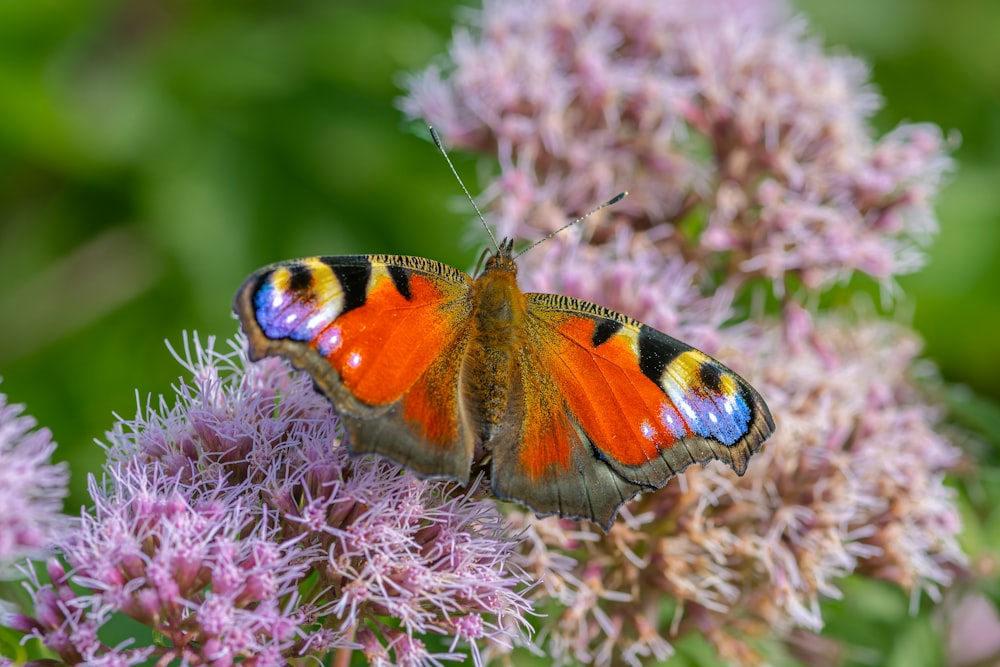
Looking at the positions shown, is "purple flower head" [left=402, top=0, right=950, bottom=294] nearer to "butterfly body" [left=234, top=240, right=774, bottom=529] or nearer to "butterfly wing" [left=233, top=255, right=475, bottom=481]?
"butterfly body" [left=234, top=240, right=774, bottom=529]

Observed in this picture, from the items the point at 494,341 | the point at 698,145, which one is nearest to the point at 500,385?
the point at 494,341

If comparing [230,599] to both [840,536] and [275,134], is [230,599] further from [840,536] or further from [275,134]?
[275,134]

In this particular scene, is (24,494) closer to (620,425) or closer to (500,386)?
(500,386)

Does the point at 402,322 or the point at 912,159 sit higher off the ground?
the point at 912,159

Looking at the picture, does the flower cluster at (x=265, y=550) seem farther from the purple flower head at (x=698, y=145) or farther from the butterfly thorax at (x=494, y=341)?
the purple flower head at (x=698, y=145)

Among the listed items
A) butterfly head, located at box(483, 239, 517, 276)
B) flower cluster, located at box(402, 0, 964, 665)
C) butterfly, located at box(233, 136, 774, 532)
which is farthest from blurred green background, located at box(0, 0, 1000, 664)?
butterfly, located at box(233, 136, 774, 532)

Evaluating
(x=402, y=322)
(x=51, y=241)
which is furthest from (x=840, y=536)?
(x=51, y=241)

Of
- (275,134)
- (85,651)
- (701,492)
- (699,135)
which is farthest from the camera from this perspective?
(275,134)
